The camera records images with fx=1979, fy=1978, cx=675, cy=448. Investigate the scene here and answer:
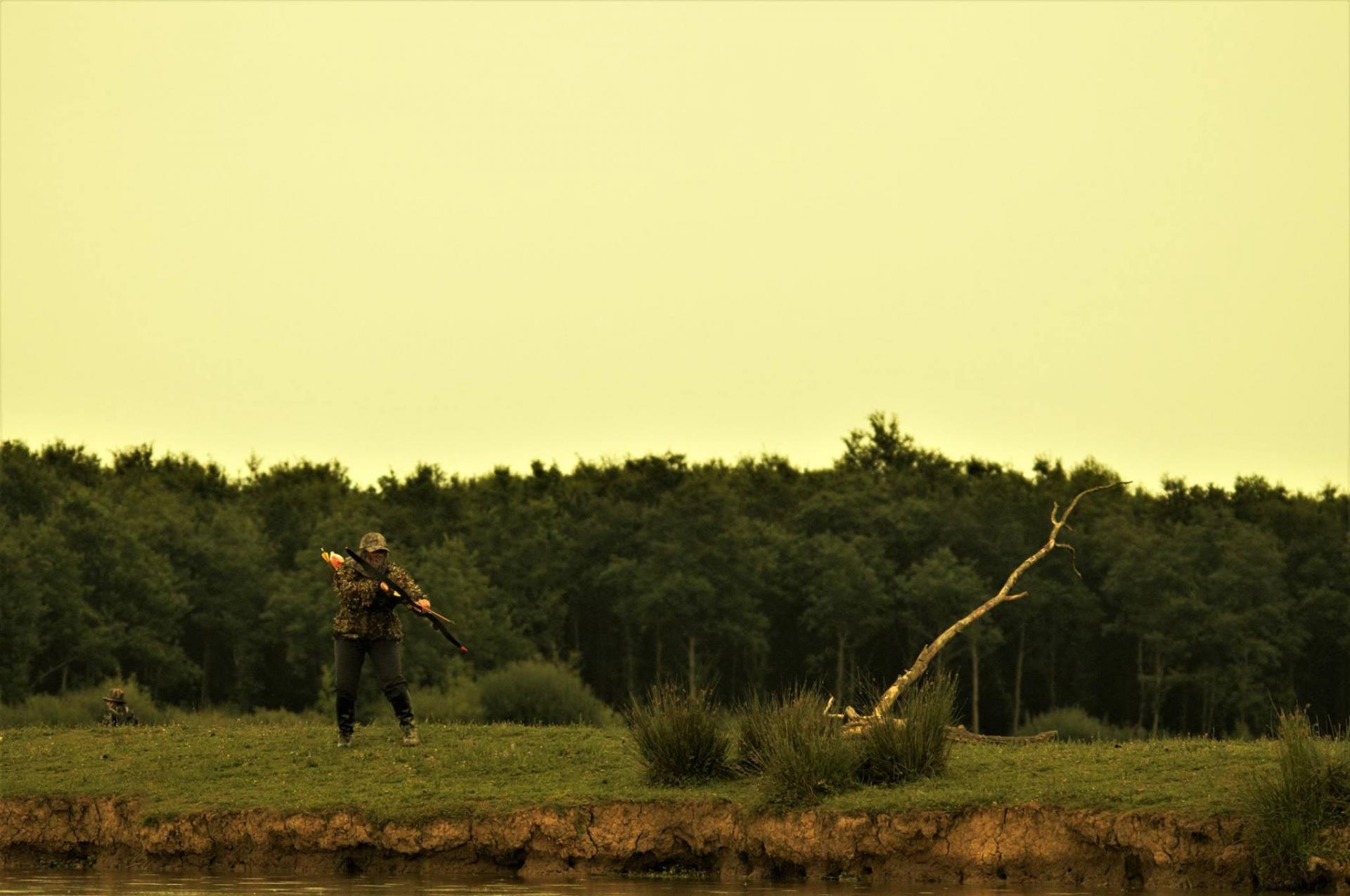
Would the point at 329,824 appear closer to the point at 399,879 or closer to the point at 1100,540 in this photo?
the point at 399,879

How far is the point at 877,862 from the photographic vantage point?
797 inches

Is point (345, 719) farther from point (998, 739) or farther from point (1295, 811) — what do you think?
point (1295, 811)

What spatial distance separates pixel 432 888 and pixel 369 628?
4745 millimetres

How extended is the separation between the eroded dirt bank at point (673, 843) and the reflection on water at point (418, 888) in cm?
36

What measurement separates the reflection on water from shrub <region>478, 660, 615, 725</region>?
61.6 ft

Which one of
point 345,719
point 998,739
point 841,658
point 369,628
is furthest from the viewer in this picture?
point 841,658

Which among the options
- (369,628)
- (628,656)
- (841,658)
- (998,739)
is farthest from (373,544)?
(628,656)

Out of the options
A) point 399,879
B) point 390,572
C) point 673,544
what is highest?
point 673,544

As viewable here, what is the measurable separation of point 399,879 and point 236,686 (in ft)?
186

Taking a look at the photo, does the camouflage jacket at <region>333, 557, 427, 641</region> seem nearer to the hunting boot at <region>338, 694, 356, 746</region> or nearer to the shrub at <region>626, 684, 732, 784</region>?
the hunting boot at <region>338, 694, 356, 746</region>

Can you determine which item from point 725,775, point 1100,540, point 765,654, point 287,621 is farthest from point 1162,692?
point 725,775

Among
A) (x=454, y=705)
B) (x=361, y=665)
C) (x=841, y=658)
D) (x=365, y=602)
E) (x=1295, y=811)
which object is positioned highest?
(x=841, y=658)

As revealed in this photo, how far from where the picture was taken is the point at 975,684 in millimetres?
73688

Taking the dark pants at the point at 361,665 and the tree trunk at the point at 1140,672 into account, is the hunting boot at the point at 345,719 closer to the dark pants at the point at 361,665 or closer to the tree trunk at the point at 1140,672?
the dark pants at the point at 361,665
